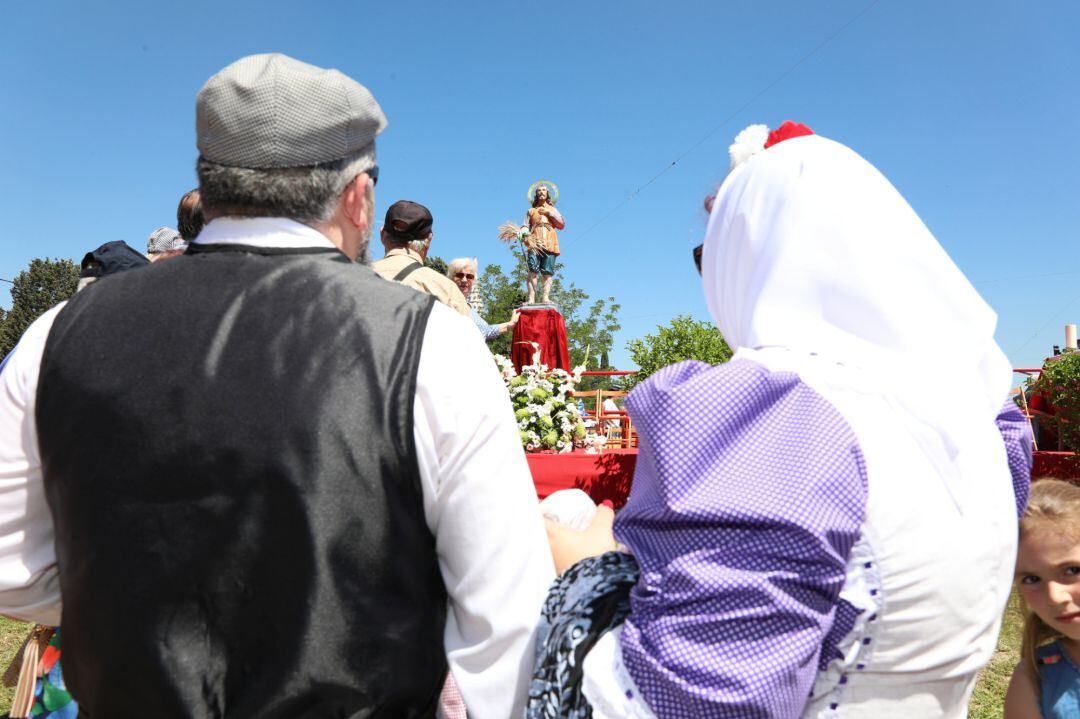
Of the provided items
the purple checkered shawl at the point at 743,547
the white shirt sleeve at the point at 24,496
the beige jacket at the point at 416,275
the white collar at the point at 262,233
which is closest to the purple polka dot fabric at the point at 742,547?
the purple checkered shawl at the point at 743,547

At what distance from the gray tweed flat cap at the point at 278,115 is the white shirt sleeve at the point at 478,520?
331 mm

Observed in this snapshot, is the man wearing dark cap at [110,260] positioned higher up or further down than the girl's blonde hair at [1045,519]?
higher up

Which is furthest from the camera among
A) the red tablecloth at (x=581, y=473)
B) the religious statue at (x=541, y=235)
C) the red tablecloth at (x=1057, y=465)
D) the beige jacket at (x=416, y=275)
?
the religious statue at (x=541, y=235)

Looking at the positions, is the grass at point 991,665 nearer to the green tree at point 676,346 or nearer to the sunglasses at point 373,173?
the sunglasses at point 373,173

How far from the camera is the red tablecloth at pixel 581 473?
3.79 m

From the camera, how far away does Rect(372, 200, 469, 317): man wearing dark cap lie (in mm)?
3154

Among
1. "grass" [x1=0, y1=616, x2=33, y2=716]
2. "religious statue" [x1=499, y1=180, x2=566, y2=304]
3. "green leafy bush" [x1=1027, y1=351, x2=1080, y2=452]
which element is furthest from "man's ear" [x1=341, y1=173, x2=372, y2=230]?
"religious statue" [x1=499, y1=180, x2=566, y2=304]

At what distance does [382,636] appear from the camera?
1.03 meters

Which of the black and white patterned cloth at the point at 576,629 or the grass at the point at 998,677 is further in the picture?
the grass at the point at 998,677

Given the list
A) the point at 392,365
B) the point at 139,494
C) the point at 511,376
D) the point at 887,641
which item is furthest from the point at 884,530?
the point at 511,376

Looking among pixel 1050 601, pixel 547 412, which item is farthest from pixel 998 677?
pixel 547 412

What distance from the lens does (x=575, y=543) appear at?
126 cm

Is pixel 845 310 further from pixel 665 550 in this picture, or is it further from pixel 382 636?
pixel 382 636

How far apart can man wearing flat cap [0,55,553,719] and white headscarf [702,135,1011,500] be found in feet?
1.40
